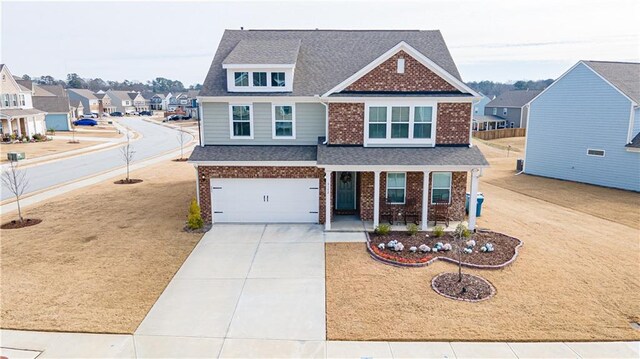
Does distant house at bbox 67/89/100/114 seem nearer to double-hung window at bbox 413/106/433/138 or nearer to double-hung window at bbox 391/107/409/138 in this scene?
double-hung window at bbox 391/107/409/138

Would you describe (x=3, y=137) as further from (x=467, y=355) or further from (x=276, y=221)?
(x=467, y=355)

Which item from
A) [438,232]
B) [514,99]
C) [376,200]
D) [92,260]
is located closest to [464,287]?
[438,232]

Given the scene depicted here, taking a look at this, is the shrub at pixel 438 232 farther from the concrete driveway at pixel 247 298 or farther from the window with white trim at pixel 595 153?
the window with white trim at pixel 595 153

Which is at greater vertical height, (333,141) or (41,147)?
(333,141)

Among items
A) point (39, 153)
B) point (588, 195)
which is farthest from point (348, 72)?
point (39, 153)

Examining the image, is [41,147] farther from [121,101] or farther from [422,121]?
[121,101]

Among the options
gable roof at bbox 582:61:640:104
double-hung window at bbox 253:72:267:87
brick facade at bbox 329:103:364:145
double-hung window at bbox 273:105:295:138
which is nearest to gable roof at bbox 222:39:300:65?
double-hung window at bbox 253:72:267:87
